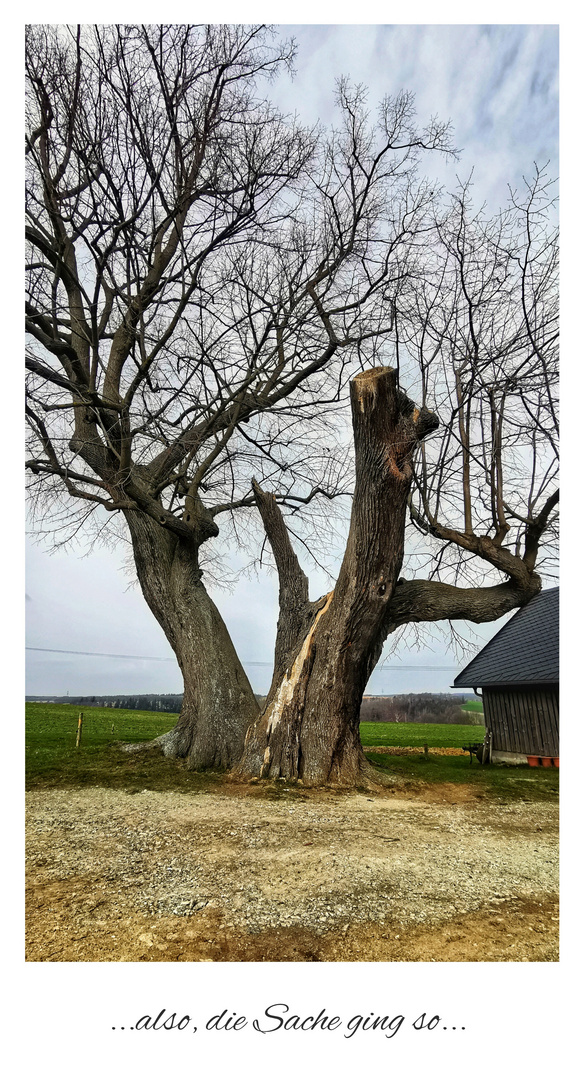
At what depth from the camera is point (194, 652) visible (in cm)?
918

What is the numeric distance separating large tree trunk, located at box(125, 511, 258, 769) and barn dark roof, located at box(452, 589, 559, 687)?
644cm

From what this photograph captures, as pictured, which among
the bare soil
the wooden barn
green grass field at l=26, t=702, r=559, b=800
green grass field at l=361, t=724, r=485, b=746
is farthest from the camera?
green grass field at l=361, t=724, r=485, b=746

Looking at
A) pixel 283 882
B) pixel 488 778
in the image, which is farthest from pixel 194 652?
pixel 283 882

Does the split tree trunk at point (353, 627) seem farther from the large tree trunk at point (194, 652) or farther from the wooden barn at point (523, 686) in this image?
the wooden barn at point (523, 686)

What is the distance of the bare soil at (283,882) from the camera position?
3.07 meters

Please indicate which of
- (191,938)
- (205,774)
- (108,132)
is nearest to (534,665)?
(205,774)

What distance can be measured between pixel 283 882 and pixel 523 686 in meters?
11.4

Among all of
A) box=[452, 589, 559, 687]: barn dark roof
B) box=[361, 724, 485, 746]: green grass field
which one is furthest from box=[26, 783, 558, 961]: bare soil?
box=[361, 724, 485, 746]: green grass field

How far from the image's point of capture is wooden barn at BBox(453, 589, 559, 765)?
12.8m

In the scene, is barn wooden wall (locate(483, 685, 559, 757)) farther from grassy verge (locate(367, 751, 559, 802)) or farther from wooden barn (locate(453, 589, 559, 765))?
grassy verge (locate(367, 751, 559, 802))

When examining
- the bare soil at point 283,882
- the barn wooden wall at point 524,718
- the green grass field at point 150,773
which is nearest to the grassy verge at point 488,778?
the green grass field at point 150,773

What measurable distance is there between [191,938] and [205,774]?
510 centimetres

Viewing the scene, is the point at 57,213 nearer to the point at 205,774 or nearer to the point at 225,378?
the point at 225,378

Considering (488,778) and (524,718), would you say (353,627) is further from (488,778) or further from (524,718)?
(524,718)
